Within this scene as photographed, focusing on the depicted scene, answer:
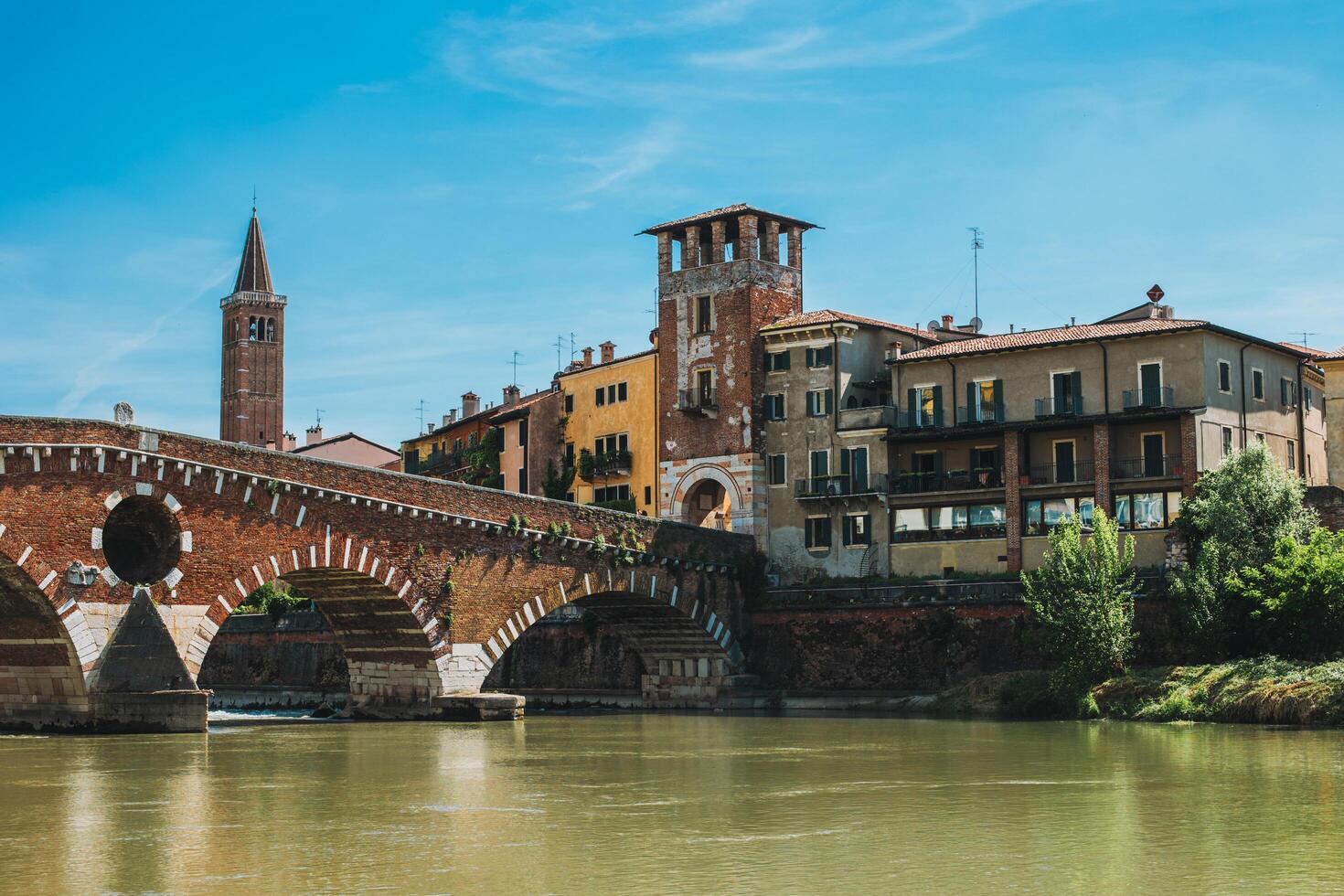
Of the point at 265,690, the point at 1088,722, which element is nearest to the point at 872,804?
the point at 1088,722

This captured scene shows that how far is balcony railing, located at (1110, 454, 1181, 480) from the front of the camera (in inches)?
2201

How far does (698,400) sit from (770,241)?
7059 mm

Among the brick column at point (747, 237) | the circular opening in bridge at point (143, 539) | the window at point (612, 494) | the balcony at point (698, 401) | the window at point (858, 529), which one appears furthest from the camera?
the window at point (612, 494)

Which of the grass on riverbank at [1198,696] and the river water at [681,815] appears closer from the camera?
the river water at [681,815]

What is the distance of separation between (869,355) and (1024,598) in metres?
17.4

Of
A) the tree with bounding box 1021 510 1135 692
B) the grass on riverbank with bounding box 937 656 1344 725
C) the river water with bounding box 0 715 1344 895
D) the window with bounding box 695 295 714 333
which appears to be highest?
the window with bounding box 695 295 714 333

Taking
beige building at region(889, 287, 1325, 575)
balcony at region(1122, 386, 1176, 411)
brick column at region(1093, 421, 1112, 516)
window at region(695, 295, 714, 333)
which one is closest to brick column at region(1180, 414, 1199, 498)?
beige building at region(889, 287, 1325, 575)

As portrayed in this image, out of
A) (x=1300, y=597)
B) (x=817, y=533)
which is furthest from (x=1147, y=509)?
(x=817, y=533)

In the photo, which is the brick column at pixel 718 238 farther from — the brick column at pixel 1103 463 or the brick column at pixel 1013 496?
the brick column at pixel 1103 463

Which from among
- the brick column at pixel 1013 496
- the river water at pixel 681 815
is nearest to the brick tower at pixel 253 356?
the brick column at pixel 1013 496

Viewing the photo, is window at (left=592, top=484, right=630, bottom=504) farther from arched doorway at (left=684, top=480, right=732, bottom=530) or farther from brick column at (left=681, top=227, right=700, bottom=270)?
brick column at (left=681, top=227, right=700, bottom=270)

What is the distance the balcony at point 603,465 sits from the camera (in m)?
71.5

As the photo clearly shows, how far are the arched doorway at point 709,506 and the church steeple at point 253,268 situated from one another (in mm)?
75683

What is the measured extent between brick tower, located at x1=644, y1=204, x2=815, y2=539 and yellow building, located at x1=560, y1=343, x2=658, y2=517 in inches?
56.1
